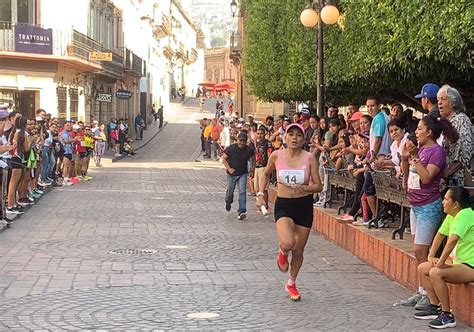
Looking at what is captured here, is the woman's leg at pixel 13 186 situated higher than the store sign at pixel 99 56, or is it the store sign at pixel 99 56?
the store sign at pixel 99 56

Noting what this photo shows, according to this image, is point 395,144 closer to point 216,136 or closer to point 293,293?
point 293,293

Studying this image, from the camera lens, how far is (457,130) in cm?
812

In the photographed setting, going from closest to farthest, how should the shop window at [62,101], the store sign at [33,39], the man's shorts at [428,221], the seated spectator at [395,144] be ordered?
the man's shorts at [428,221], the seated spectator at [395,144], the store sign at [33,39], the shop window at [62,101]

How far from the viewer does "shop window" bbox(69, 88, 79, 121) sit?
38778mm

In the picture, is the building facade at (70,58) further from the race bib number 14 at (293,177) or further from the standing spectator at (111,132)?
the race bib number 14 at (293,177)

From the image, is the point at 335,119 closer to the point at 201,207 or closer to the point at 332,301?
the point at 201,207

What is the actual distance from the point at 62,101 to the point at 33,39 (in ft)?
12.5

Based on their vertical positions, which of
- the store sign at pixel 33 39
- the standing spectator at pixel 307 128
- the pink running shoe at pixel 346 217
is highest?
the store sign at pixel 33 39

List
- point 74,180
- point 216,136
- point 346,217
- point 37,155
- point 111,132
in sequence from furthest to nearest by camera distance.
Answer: point 111,132 → point 216,136 → point 74,180 → point 37,155 → point 346,217

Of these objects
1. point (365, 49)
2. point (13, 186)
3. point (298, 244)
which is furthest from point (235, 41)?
point (298, 244)

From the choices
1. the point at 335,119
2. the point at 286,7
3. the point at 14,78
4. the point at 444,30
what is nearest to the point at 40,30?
the point at 14,78

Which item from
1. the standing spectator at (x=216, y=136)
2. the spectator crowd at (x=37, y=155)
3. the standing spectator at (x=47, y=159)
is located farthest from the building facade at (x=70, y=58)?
the standing spectator at (x=47, y=159)

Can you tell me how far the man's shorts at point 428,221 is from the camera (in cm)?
827

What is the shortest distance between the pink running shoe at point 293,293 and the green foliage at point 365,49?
9.97 ft
